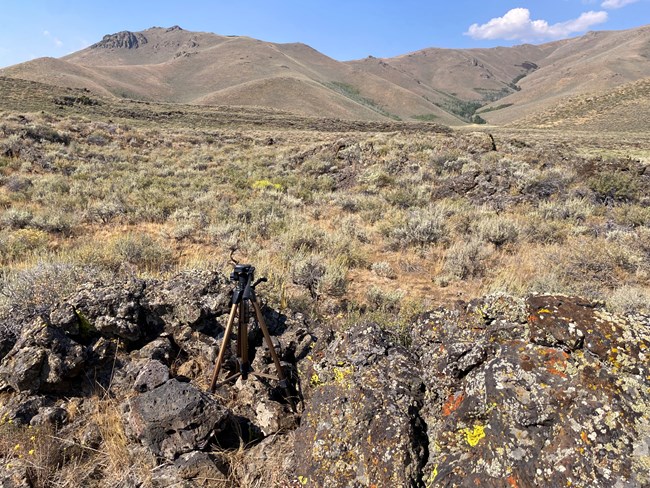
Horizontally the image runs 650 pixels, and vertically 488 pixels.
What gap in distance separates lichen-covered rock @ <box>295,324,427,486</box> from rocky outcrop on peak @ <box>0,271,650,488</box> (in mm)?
10

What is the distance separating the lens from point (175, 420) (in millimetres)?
2818

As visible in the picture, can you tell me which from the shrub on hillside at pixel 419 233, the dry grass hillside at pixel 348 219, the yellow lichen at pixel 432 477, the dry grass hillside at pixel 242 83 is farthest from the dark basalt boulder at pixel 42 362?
the dry grass hillside at pixel 242 83

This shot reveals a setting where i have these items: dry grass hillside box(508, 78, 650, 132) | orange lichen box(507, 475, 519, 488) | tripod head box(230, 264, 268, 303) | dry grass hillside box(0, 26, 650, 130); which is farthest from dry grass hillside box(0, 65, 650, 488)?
dry grass hillside box(508, 78, 650, 132)

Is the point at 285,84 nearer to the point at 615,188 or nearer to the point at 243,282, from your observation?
the point at 615,188

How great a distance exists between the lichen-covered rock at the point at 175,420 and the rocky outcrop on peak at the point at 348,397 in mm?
11

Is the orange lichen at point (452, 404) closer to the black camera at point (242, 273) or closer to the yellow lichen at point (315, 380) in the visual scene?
the yellow lichen at point (315, 380)

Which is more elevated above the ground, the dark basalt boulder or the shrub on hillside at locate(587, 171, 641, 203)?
the shrub on hillside at locate(587, 171, 641, 203)

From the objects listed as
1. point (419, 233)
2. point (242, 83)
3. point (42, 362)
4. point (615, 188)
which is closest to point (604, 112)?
point (615, 188)

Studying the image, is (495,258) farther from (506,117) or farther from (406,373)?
(506,117)

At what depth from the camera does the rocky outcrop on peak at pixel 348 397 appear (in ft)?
7.03

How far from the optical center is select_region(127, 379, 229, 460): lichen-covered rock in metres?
2.79

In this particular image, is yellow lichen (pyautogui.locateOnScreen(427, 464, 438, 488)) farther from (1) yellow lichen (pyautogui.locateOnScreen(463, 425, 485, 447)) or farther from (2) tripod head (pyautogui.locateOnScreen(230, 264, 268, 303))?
(2) tripod head (pyautogui.locateOnScreen(230, 264, 268, 303))

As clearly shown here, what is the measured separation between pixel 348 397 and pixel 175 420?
1.38 meters

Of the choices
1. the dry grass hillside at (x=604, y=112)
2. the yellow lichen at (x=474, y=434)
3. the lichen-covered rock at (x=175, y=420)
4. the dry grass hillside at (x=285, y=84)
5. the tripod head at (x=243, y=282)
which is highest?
the dry grass hillside at (x=285, y=84)
